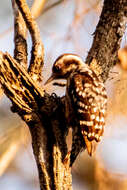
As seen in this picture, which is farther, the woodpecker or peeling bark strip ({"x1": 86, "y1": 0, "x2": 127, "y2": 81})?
peeling bark strip ({"x1": 86, "y1": 0, "x2": 127, "y2": 81})

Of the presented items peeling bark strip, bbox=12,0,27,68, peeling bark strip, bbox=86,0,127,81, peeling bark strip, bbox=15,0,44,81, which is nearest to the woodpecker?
peeling bark strip, bbox=86,0,127,81

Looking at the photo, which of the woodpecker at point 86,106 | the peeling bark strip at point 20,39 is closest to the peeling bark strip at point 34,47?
the peeling bark strip at point 20,39

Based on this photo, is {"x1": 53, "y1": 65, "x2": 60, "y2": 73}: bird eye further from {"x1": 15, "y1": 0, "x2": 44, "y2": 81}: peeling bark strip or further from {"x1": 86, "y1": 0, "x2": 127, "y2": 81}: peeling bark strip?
{"x1": 15, "y1": 0, "x2": 44, "y2": 81}: peeling bark strip

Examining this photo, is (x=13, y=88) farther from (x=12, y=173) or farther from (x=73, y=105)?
(x=12, y=173)

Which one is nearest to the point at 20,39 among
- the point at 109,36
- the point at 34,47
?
the point at 34,47

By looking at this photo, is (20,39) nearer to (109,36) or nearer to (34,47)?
(34,47)
